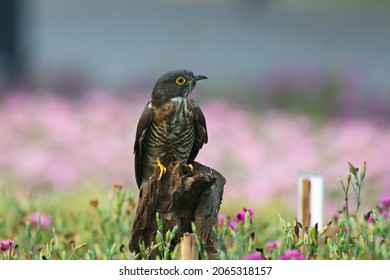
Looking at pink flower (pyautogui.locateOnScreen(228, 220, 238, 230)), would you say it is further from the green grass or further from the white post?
the white post

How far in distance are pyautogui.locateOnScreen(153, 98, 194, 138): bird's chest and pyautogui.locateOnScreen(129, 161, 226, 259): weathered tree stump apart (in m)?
0.28

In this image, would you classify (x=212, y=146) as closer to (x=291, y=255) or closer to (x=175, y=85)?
(x=175, y=85)

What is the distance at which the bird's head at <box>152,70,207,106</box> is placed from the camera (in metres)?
2.95

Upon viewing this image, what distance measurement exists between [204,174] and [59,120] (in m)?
4.12

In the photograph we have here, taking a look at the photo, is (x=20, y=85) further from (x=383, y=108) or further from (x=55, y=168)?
(x=383, y=108)

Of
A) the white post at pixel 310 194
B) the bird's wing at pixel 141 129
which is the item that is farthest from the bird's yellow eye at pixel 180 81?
the white post at pixel 310 194

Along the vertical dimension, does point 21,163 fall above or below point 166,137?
above

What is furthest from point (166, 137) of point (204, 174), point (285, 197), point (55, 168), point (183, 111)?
point (55, 168)

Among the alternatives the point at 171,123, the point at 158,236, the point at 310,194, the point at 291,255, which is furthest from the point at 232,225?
the point at 291,255

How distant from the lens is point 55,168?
18.9 feet

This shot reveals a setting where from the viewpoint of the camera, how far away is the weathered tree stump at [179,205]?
2662 millimetres
